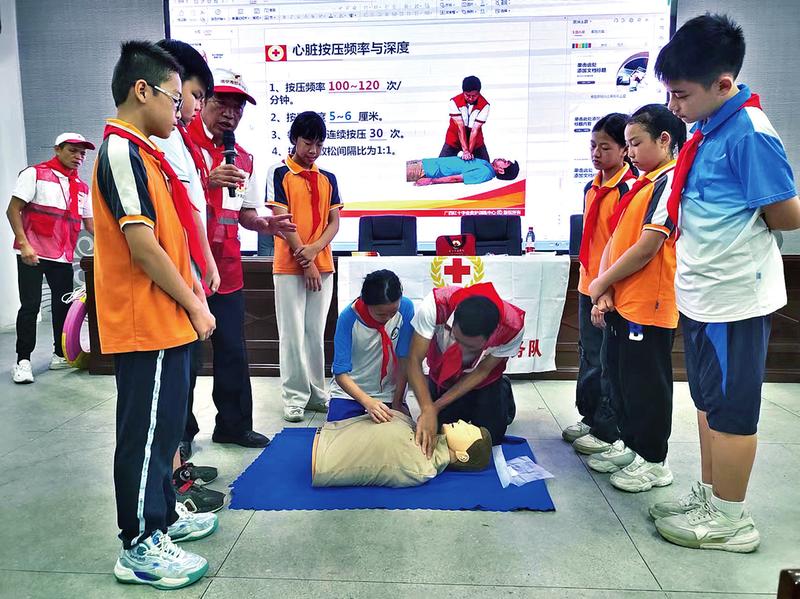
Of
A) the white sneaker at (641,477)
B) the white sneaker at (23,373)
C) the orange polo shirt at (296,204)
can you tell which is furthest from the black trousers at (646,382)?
the white sneaker at (23,373)

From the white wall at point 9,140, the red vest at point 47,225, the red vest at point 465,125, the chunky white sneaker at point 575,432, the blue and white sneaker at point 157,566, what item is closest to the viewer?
the blue and white sneaker at point 157,566

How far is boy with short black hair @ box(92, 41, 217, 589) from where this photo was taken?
1239 mm

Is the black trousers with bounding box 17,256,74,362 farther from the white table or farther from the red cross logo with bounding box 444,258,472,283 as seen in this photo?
the red cross logo with bounding box 444,258,472,283

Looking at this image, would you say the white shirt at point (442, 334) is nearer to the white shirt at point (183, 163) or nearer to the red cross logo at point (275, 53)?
the white shirt at point (183, 163)

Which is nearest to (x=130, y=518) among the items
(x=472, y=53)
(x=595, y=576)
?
(x=595, y=576)

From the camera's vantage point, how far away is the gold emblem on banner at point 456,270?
2.92 meters

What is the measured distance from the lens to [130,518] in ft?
4.38

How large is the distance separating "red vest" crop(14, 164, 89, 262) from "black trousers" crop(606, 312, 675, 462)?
10.1 ft

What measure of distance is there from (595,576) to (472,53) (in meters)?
3.59

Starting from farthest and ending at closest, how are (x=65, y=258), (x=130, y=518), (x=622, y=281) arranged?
(x=65, y=258), (x=622, y=281), (x=130, y=518)

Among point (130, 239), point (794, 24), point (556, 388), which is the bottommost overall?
point (556, 388)

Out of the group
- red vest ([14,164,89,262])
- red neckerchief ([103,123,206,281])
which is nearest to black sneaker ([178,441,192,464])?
red neckerchief ([103,123,206,281])

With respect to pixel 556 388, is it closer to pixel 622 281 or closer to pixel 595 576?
pixel 622 281

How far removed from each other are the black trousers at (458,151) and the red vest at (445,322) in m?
2.22
